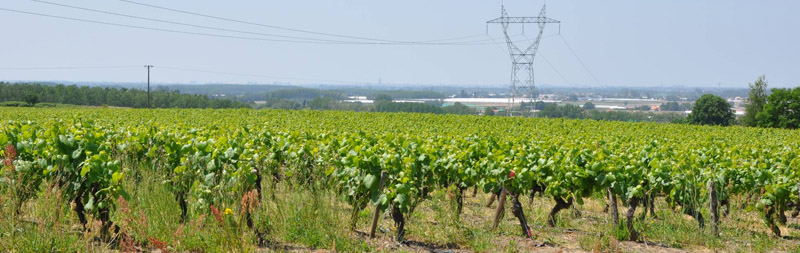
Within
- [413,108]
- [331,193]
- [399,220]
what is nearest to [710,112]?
[413,108]

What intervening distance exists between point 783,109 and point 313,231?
8049 cm

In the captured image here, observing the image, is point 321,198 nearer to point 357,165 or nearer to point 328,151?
point 357,165

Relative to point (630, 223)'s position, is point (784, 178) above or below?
above

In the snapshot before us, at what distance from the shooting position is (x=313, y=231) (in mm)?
7906

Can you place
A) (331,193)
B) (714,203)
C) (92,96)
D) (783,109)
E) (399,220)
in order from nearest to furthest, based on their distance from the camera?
(399,220) < (331,193) < (714,203) < (783,109) < (92,96)

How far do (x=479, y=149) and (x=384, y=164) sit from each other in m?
3.15

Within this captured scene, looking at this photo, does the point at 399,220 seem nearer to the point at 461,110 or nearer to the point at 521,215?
the point at 521,215

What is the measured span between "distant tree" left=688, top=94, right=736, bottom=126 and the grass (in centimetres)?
8957

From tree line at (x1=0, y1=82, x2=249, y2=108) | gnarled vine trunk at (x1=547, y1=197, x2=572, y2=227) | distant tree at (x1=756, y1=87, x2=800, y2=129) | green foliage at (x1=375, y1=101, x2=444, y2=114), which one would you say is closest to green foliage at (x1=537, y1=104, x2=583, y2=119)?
green foliage at (x1=375, y1=101, x2=444, y2=114)

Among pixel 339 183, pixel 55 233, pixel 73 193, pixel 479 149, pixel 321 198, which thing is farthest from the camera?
pixel 479 149

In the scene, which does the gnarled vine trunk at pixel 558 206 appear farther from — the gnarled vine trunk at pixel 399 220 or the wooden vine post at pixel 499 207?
the gnarled vine trunk at pixel 399 220

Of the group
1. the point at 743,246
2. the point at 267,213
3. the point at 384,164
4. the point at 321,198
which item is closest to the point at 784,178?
the point at 743,246

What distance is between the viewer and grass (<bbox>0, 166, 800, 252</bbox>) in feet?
21.2

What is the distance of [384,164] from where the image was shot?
845 centimetres
